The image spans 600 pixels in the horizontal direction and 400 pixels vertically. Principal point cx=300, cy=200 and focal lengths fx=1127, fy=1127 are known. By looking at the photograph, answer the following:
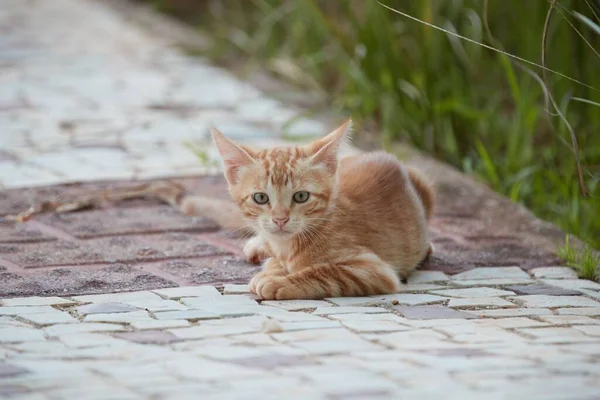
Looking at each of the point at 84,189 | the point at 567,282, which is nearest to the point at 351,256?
the point at 567,282

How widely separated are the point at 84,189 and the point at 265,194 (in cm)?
219

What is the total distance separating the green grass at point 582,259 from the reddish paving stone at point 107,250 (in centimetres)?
172

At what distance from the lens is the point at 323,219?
16.5ft

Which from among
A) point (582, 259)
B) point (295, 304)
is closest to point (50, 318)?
point (295, 304)

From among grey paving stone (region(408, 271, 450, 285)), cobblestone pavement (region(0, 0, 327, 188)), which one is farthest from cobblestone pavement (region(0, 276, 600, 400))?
cobblestone pavement (region(0, 0, 327, 188))

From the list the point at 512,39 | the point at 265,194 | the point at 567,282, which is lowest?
the point at 567,282

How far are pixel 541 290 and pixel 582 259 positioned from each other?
1.50 ft

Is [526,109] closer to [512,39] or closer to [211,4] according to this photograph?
[512,39]

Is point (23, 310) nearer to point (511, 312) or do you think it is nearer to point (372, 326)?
point (372, 326)

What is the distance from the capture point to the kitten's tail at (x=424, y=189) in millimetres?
5809

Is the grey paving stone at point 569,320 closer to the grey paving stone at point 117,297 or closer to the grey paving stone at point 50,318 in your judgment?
the grey paving stone at point 117,297

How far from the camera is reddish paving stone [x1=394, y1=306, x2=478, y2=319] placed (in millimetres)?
4531

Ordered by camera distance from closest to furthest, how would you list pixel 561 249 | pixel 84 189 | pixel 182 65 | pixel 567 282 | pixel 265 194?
pixel 265 194 < pixel 567 282 < pixel 561 249 < pixel 84 189 < pixel 182 65

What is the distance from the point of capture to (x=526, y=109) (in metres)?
7.30
